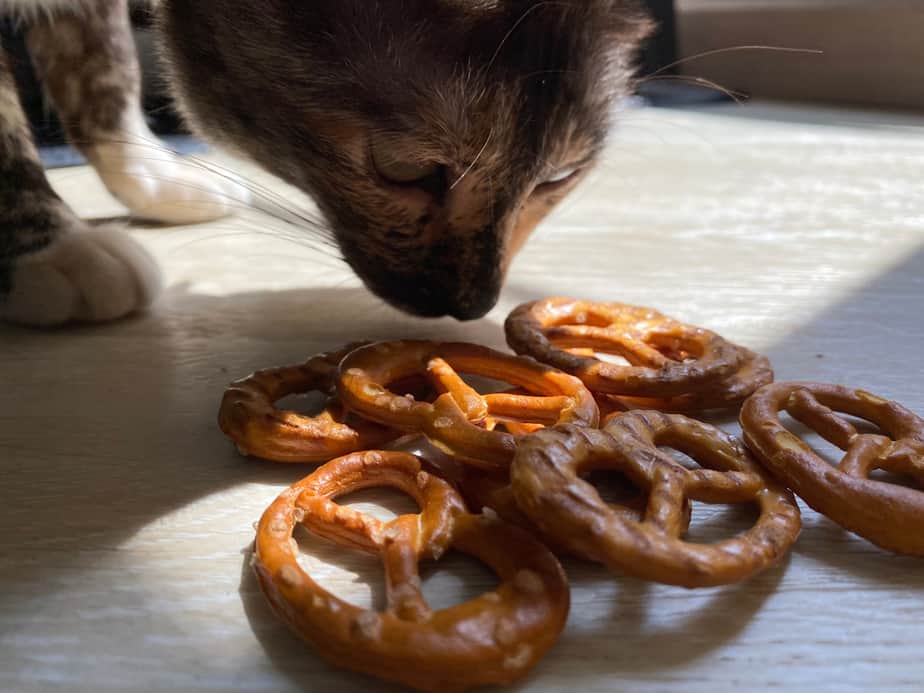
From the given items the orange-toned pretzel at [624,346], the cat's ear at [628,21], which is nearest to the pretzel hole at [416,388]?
the orange-toned pretzel at [624,346]

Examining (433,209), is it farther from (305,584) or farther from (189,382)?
(305,584)

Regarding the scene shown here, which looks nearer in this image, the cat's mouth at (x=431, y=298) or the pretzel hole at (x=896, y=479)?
the pretzel hole at (x=896, y=479)

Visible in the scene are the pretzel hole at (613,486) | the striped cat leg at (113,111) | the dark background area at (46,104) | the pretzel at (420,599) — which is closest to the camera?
the pretzel at (420,599)

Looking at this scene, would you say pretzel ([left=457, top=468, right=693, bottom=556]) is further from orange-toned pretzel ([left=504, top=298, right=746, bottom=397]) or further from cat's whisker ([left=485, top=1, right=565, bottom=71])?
cat's whisker ([left=485, top=1, right=565, bottom=71])

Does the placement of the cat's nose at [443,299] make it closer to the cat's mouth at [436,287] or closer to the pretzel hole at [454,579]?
the cat's mouth at [436,287]

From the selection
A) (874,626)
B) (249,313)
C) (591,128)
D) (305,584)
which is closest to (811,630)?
(874,626)

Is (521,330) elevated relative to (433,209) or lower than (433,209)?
lower

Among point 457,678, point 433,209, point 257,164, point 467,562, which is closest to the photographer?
point 457,678

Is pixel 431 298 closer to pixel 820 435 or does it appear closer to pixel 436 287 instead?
pixel 436 287
